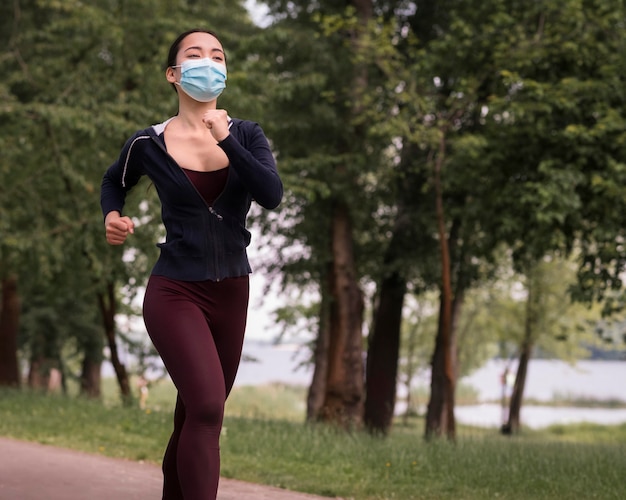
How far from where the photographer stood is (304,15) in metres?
19.1

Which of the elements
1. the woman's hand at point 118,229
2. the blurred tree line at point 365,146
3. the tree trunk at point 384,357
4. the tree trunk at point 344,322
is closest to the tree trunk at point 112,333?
the blurred tree line at point 365,146

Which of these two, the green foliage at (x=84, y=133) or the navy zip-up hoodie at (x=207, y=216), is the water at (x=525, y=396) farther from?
the navy zip-up hoodie at (x=207, y=216)

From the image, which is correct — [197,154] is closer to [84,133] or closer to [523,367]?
[84,133]

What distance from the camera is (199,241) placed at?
12.1 feet

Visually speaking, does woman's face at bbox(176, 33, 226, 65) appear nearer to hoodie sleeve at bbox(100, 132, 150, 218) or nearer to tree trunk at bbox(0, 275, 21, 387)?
hoodie sleeve at bbox(100, 132, 150, 218)

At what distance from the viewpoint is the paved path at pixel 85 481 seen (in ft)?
19.2

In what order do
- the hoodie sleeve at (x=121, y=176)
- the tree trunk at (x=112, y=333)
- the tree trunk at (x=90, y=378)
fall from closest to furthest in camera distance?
the hoodie sleeve at (x=121, y=176)
the tree trunk at (x=112, y=333)
the tree trunk at (x=90, y=378)

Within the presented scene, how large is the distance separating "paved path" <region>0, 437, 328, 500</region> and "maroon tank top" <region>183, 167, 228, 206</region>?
8.96ft

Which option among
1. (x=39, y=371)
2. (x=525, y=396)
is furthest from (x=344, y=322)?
(x=525, y=396)

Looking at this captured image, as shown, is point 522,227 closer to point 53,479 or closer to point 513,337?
point 53,479

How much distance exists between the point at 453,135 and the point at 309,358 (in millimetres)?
10337

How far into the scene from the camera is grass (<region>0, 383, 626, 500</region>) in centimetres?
689

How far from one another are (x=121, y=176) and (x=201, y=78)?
64cm

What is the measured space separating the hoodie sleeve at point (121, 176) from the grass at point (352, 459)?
3.30 metres
